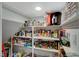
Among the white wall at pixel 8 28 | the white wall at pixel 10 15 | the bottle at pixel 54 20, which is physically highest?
the white wall at pixel 10 15

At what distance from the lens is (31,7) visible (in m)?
1.12

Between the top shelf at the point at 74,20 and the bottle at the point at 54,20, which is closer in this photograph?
the top shelf at the point at 74,20

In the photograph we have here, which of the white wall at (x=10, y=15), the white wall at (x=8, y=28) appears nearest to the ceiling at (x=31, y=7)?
the white wall at (x=10, y=15)

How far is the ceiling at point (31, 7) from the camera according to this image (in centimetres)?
106

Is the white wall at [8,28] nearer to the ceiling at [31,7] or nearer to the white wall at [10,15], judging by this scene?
the white wall at [10,15]

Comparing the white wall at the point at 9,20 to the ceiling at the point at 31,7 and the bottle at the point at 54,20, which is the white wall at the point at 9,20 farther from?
the bottle at the point at 54,20

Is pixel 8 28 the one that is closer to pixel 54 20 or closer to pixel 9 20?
pixel 9 20

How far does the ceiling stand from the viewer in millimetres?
1060

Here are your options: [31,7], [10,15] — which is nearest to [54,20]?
[31,7]

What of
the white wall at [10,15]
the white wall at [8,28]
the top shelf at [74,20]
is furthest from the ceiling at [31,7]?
the top shelf at [74,20]

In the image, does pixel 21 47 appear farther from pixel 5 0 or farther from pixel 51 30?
pixel 5 0

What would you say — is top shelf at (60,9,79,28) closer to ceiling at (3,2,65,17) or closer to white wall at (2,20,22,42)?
ceiling at (3,2,65,17)

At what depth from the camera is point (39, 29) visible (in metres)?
1.27

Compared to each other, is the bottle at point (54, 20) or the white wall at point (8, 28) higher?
the bottle at point (54, 20)
